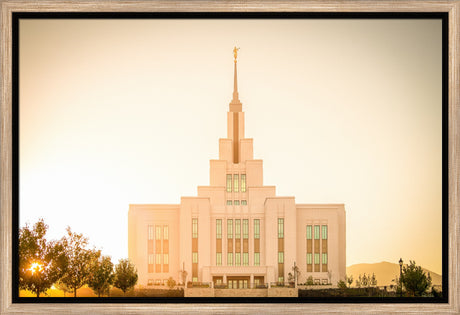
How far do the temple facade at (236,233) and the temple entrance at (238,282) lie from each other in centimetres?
3

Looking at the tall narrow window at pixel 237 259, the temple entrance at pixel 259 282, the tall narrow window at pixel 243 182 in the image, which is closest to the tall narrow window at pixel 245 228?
the tall narrow window at pixel 237 259

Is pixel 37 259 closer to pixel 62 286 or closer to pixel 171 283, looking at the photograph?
pixel 62 286

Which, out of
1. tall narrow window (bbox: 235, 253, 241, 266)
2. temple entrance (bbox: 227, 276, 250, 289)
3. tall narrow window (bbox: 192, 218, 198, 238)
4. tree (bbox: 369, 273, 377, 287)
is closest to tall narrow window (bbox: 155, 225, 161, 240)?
tall narrow window (bbox: 192, 218, 198, 238)

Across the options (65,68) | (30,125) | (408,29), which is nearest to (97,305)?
(30,125)

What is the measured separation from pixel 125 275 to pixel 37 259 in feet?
3.78

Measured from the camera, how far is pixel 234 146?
846 cm

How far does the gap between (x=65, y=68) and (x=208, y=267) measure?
3.44 metres

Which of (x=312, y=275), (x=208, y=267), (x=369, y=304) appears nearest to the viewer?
(x=369, y=304)

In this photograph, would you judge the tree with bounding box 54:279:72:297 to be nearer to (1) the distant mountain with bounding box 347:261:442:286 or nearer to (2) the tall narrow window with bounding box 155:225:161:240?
(2) the tall narrow window with bounding box 155:225:161:240

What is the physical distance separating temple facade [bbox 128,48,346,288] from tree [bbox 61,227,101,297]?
56 centimetres

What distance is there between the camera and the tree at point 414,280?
716cm

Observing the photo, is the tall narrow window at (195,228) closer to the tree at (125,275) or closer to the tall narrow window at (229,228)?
the tall narrow window at (229,228)

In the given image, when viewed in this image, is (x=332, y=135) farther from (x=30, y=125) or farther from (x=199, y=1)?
(x=30, y=125)

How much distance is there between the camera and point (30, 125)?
24.1 feet
